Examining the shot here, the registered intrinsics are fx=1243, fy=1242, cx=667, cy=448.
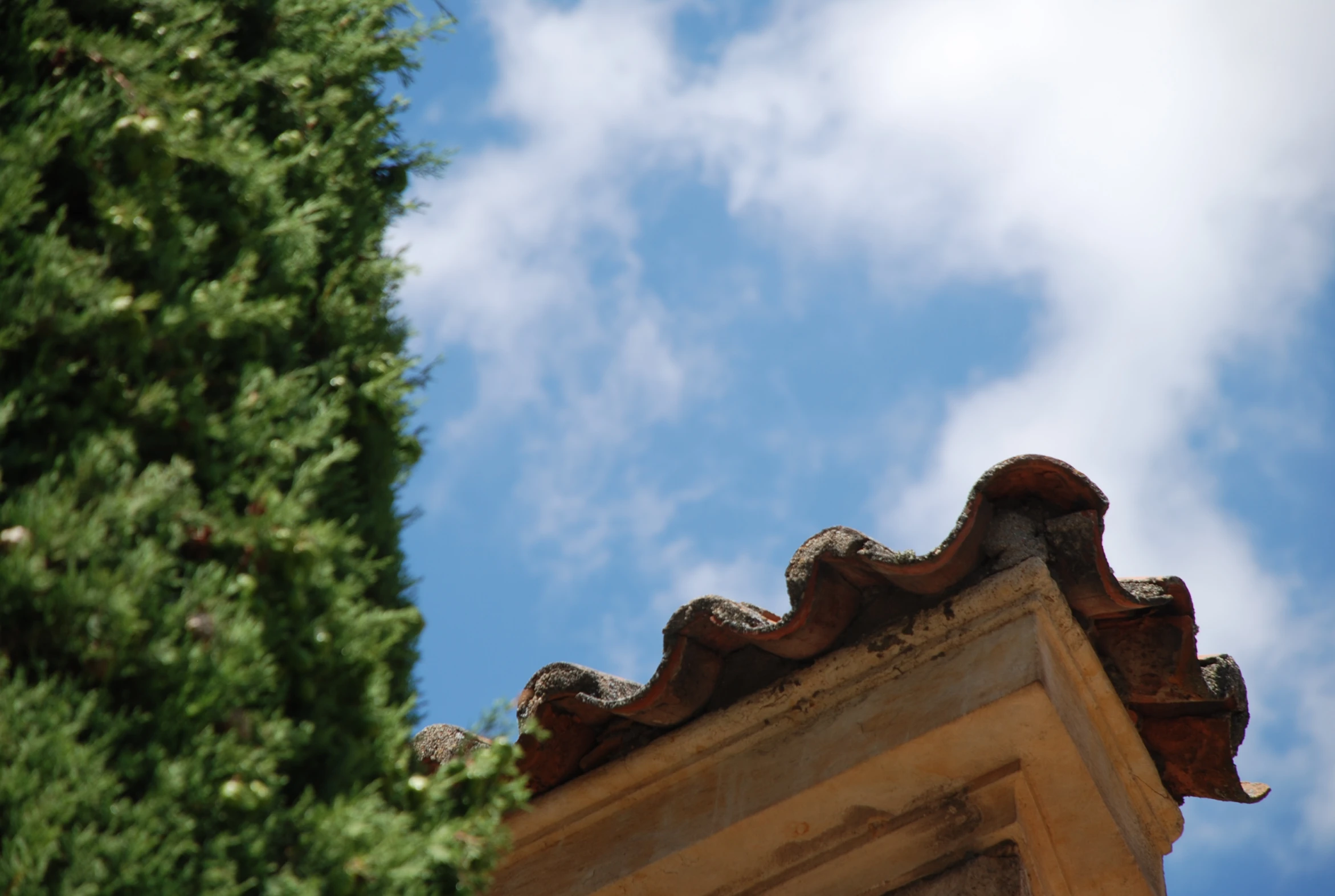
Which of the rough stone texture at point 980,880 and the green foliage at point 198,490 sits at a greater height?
the green foliage at point 198,490

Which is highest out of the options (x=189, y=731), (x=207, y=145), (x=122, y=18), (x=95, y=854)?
(x=122, y=18)

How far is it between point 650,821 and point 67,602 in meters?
2.48

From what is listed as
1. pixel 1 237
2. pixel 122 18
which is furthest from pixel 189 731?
pixel 122 18

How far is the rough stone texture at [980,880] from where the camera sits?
3.33 meters

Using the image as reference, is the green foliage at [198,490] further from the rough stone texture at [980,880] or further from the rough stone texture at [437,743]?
the rough stone texture at [437,743]

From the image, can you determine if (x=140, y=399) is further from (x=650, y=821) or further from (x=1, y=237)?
(x=650, y=821)

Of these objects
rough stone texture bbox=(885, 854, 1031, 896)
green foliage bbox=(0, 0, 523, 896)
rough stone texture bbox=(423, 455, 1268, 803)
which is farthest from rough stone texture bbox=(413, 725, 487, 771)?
green foliage bbox=(0, 0, 523, 896)

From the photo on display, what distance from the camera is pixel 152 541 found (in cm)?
187

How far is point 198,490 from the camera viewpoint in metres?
1.98

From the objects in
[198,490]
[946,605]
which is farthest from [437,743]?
[198,490]

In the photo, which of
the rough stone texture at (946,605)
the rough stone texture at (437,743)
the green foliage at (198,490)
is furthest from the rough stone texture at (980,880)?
the green foliage at (198,490)

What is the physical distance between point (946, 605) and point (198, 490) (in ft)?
7.44

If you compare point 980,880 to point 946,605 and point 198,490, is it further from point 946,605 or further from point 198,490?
point 198,490

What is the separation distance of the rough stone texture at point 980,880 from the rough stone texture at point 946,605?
666mm
